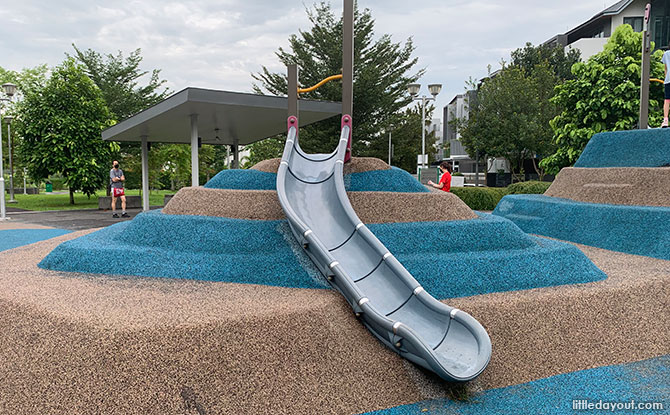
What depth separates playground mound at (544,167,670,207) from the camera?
948cm

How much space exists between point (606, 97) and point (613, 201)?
12.5 meters

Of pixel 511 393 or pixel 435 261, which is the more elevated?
pixel 435 261

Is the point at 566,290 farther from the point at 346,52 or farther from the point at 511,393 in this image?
the point at 346,52

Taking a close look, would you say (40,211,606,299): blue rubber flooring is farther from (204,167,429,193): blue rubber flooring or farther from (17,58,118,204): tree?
(17,58,118,204): tree

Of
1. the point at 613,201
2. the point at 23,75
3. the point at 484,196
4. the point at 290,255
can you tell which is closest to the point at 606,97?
the point at 484,196

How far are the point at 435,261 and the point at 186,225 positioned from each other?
352 centimetres

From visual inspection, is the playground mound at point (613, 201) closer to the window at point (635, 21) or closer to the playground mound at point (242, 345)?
the playground mound at point (242, 345)

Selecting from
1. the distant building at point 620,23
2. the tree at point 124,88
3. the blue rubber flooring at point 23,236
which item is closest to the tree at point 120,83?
the tree at point 124,88

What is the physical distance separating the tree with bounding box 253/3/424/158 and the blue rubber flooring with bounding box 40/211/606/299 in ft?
70.7

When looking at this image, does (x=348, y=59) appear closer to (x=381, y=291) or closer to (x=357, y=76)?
(x=381, y=291)

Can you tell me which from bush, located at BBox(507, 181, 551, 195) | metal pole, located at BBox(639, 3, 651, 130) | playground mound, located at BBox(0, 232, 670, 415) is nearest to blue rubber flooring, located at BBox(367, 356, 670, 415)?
playground mound, located at BBox(0, 232, 670, 415)

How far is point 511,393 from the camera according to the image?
450 cm

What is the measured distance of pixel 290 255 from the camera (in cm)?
578

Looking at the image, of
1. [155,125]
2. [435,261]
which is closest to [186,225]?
[435,261]
